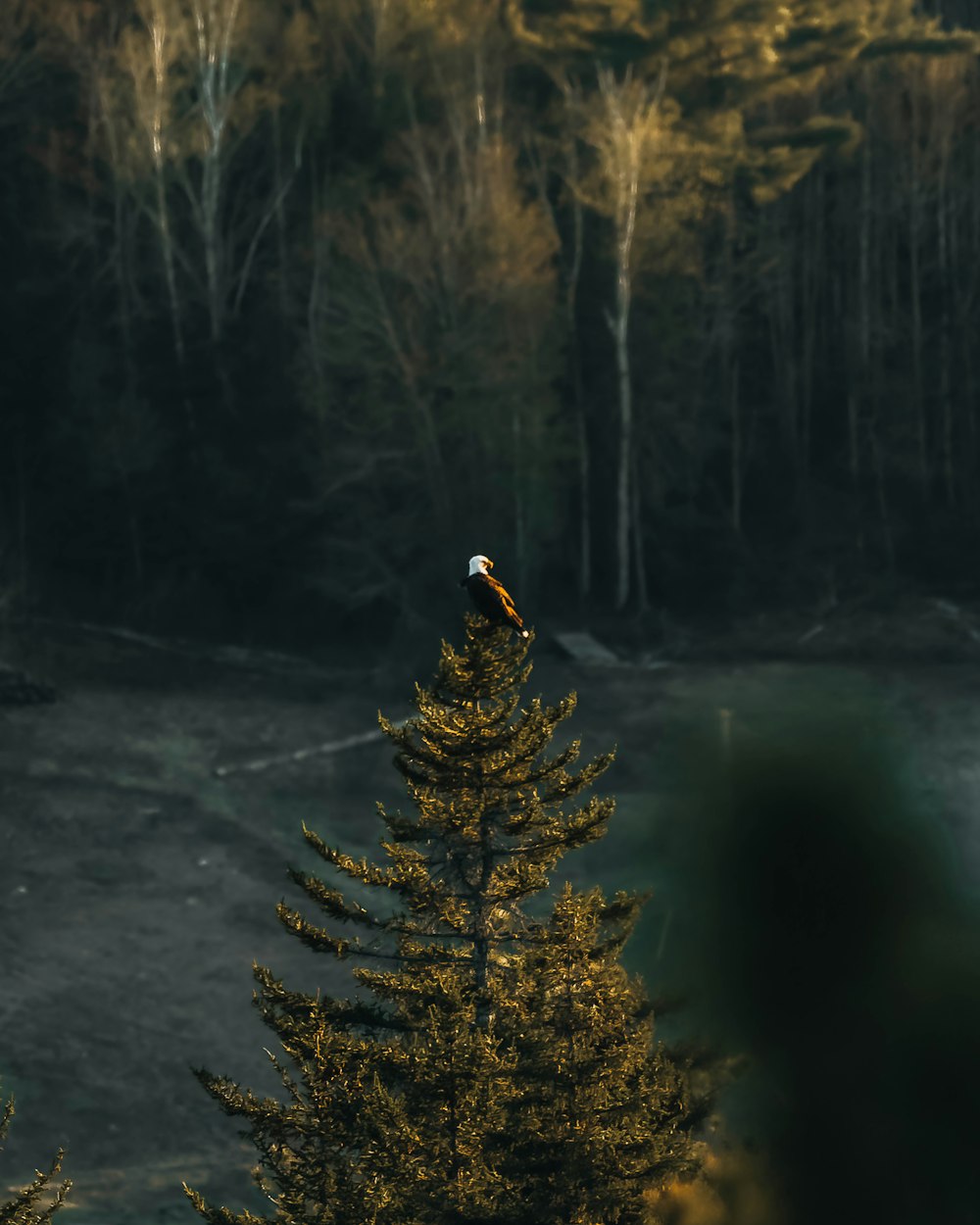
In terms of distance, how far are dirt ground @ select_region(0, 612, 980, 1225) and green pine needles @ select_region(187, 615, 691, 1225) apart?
645 centimetres

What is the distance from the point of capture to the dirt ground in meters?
29.0

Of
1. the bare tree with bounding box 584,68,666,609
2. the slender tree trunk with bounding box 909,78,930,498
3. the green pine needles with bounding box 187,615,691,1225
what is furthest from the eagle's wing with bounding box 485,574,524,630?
the slender tree trunk with bounding box 909,78,930,498

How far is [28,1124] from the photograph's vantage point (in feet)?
93.7

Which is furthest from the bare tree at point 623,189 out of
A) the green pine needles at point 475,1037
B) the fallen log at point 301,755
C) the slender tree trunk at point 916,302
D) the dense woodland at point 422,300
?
the green pine needles at point 475,1037

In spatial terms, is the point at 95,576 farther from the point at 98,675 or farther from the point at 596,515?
the point at 596,515

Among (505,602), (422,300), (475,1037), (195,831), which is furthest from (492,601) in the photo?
(422,300)

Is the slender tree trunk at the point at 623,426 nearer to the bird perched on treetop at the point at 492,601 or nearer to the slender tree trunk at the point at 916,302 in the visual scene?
the slender tree trunk at the point at 916,302

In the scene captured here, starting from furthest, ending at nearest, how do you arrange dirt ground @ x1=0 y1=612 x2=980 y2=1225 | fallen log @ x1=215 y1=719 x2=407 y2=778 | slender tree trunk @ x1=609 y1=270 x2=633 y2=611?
1. slender tree trunk @ x1=609 y1=270 x2=633 y2=611
2. fallen log @ x1=215 y1=719 x2=407 y2=778
3. dirt ground @ x1=0 y1=612 x2=980 y2=1225

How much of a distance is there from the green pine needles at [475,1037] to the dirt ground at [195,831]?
21.2 feet

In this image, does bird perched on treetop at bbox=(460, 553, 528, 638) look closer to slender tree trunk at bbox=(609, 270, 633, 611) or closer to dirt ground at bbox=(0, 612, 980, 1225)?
dirt ground at bbox=(0, 612, 980, 1225)

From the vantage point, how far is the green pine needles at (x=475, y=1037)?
16.2 m

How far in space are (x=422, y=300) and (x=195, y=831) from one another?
1536 centimetres

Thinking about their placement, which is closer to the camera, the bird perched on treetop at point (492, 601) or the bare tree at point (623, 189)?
the bird perched on treetop at point (492, 601)

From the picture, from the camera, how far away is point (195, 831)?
131ft
